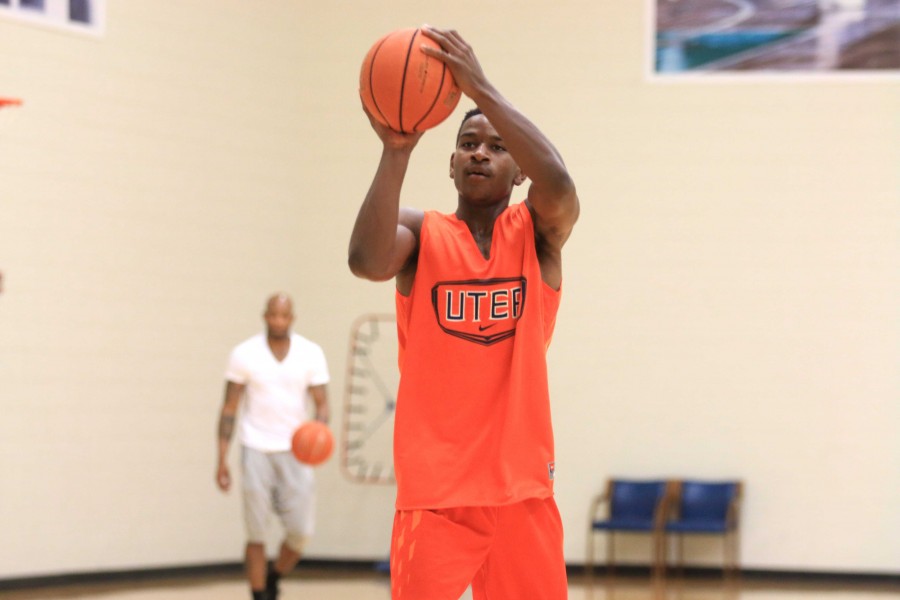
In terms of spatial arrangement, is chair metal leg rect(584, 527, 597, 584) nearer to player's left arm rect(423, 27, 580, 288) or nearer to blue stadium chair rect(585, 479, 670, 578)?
blue stadium chair rect(585, 479, 670, 578)

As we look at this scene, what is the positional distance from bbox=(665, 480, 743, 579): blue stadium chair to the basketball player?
6293 millimetres

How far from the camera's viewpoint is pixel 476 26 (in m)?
9.87

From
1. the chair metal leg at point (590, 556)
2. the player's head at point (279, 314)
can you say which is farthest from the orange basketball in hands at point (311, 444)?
the chair metal leg at point (590, 556)

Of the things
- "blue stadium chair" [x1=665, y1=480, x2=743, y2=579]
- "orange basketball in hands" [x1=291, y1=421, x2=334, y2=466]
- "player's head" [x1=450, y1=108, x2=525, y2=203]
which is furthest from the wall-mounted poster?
"player's head" [x1=450, y1=108, x2=525, y2=203]

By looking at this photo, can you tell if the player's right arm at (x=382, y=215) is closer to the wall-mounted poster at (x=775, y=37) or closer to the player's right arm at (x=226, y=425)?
the player's right arm at (x=226, y=425)

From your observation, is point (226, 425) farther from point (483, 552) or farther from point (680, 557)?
point (483, 552)

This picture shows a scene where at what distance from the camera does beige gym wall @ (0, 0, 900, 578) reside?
8.98 metres

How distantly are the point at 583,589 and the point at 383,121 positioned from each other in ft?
21.8

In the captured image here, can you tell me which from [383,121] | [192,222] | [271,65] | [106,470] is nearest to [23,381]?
[106,470]

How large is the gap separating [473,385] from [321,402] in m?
4.62

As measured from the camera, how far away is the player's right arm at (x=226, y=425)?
7.43m

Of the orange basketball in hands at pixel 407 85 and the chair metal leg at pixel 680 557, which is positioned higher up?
the orange basketball in hands at pixel 407 85

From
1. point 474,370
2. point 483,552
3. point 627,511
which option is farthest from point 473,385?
point 627,511

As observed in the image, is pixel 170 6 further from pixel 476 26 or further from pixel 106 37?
pixel 476 26
